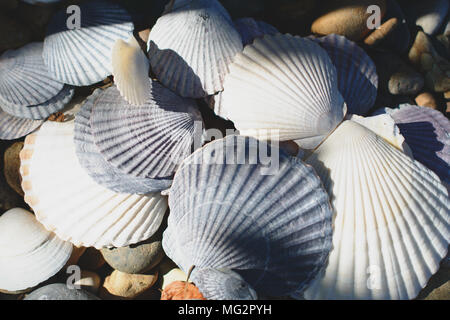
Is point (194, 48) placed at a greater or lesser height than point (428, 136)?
greater

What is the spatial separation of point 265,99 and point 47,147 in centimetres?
90

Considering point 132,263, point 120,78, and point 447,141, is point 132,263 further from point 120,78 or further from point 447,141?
point 447,141

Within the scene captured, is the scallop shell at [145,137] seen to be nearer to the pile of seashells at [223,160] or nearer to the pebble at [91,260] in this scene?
the pile of seashells at [223,160]

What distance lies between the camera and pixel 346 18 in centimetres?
151

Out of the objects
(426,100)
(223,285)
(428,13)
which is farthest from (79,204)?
(428,13)

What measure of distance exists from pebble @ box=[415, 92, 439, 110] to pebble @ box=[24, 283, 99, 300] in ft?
5.44

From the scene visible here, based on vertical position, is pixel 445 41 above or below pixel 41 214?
above

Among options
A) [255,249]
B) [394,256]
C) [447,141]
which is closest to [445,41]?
[447,141]

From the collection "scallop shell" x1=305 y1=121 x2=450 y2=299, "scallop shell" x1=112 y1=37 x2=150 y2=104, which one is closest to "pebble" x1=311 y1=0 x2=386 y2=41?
"scallop shell" x1=305 y1=121 x2=450 y2=299

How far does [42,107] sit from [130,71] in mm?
554

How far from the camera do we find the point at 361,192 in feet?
3.91

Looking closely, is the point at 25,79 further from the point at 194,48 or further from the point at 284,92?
the point at 284,92

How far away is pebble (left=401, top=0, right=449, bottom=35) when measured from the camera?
171 cm

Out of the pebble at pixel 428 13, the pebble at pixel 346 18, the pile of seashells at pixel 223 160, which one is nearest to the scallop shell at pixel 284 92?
the pile of seashells at pixel 223 160
